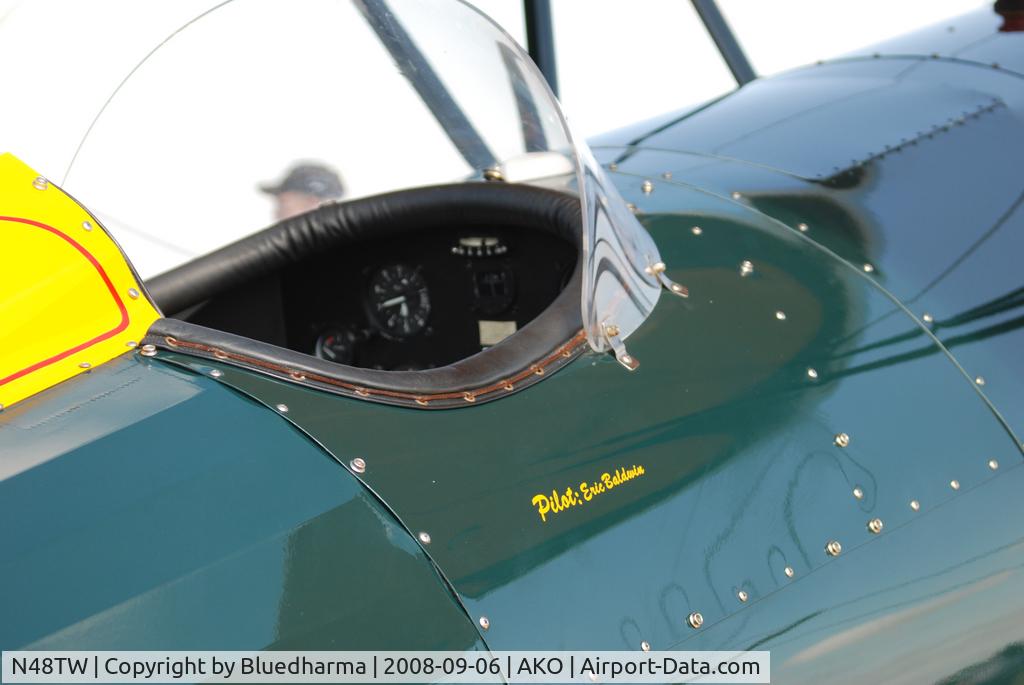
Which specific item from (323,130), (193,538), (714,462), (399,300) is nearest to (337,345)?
(399,300)

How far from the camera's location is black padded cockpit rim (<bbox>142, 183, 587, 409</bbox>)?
6.20 ft

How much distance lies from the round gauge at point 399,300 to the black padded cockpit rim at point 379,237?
0.31 feet

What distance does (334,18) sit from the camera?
8.24 feet

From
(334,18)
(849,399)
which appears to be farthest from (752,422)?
(334,18)

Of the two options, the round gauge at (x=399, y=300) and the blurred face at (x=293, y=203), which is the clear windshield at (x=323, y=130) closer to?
the blurred face at (x=293, y=203)

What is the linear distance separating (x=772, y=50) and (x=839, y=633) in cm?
909

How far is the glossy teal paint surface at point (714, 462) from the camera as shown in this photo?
182 cm

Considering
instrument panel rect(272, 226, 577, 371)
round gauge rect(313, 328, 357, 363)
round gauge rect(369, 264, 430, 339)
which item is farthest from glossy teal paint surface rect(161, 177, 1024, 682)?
round gauge rect(313, 328, 357, 363)

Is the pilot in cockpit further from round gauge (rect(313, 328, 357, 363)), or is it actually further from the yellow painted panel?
the yellow painted panel

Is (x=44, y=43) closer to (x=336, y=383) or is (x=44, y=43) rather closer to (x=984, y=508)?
(x=336, y=383)

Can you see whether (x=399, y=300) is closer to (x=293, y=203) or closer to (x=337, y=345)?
(x=337, y=345)

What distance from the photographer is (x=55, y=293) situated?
2.00 metres
